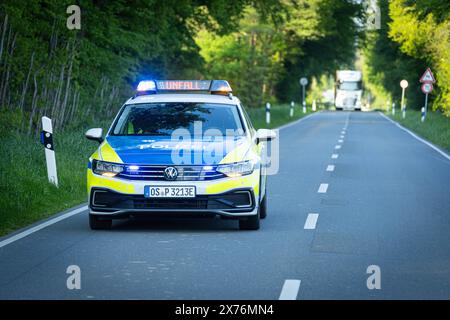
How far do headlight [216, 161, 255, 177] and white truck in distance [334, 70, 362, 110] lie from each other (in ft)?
267

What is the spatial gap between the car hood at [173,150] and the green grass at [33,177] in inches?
56.7

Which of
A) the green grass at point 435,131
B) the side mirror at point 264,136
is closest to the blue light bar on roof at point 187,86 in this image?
the side mirror at point 264,136

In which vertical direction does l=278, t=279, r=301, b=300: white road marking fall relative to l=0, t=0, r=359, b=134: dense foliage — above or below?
below

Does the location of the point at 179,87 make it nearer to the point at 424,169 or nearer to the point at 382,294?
the point at 382,294

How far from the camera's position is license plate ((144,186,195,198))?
38.9ft

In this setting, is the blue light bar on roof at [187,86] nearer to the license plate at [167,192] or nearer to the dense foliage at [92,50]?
the license plate at [167,192]

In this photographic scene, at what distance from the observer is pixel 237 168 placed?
39.8 ft

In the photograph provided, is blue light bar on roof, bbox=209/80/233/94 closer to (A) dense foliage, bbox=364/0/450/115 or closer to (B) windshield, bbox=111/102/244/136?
(B) windshield, bbox=111/102/244/136

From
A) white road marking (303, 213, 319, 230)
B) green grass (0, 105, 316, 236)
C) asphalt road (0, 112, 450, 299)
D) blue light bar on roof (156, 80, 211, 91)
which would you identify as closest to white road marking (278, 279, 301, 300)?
asphalt road (0, 112, 450, 299)

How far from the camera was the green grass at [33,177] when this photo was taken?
13.6 metres

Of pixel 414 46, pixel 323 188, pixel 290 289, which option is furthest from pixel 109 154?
pixel 414 46

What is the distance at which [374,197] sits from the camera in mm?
16469
